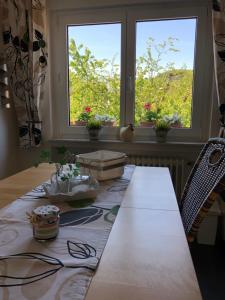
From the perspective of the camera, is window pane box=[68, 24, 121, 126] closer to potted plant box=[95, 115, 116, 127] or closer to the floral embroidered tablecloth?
potted plant box=[95, 115, 116, 127]

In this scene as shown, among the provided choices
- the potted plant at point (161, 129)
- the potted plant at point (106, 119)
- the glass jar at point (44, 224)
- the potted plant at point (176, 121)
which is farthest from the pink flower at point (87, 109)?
the glass jar at point (44, 224)

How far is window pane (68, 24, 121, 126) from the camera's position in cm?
234

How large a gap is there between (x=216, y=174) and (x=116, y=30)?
181 cm

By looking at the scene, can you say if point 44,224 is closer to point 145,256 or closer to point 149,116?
point 145,256

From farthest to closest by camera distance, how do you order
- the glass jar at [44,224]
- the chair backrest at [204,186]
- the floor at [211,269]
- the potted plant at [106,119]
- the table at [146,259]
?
the potted plant at [106,119], the floor at [211,269], the chair backrest at [204,186], the glass jar at [44,224], the table at [146,259]

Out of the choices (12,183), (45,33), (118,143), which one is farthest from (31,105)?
(12,183)

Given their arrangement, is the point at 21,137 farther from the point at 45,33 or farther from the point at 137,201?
the point at 137,201

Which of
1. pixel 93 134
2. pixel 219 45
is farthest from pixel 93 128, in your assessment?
pixel 219 45

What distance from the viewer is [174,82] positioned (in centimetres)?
227

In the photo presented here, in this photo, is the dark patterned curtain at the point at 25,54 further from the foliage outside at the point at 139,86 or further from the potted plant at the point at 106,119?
the potted plant at the point at 106,119

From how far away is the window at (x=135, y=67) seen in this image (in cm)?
220

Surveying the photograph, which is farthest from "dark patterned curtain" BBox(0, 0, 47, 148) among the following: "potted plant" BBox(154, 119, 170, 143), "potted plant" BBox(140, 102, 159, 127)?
"potted plant" BBox(154, 119, 170, 143)

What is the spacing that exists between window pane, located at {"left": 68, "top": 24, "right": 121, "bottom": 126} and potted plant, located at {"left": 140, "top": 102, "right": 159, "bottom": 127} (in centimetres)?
27

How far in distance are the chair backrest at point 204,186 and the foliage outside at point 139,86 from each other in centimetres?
116
